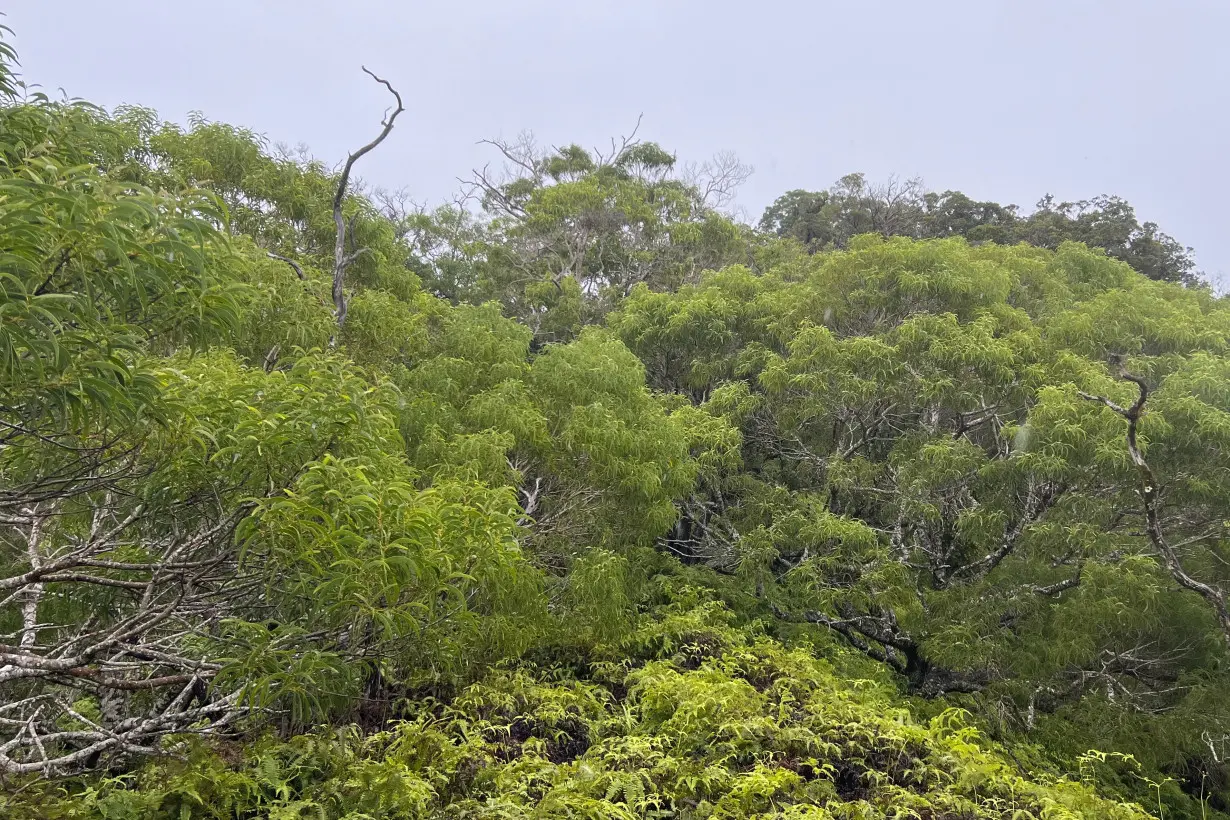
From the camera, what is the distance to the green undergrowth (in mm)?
3086

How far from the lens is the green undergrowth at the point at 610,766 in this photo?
3.09 meters

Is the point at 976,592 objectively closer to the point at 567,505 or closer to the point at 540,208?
the point at 567,505

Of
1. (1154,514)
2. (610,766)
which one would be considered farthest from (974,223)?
(610,766)

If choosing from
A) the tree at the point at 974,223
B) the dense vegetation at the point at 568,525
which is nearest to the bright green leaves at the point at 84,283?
the dense vegetation at the point at 568,525

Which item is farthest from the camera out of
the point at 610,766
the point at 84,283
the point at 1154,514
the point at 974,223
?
the point at 974,223

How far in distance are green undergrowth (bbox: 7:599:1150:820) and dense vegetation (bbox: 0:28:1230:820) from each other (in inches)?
1.0

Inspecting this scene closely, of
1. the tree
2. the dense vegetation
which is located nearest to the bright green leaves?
the dense vegetation

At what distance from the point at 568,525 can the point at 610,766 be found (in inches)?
92.9

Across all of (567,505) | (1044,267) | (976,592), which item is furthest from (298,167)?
(1044,267)

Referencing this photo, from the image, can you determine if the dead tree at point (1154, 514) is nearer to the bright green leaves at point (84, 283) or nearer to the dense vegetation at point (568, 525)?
the dense vegetation at point (568, 525)

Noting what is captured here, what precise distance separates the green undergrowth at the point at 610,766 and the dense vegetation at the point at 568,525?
0.09ft

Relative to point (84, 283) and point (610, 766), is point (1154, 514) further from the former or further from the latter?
point (84, 283)

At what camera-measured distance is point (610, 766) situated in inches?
154

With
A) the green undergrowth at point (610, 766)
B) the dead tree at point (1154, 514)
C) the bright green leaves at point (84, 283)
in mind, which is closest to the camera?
the bright green leaves at point (84, 283)
